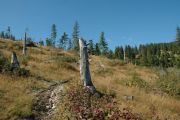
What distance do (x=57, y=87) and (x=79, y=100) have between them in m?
4.09

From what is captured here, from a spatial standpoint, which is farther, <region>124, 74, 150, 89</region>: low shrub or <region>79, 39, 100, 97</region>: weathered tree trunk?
<region>124, 74, 150, 89</region>: low shrub

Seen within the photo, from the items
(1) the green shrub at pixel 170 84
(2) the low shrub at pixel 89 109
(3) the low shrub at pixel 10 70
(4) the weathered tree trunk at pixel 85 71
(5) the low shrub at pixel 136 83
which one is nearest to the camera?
(2) the low shrub at pixel 89 109

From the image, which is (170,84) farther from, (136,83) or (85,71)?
(85,71)

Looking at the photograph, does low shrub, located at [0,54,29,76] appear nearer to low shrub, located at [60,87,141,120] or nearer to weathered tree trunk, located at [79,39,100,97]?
weathered tree trunk, located at [79,39,100,97]

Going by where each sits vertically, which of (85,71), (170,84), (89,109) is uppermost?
(85,71)

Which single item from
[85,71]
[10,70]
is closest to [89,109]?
[85,71]

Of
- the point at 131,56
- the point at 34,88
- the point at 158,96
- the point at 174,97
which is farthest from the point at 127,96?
the point at 131,56

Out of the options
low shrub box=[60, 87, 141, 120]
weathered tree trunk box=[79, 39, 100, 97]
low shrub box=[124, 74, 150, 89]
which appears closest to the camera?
low shrub box=[60, 87, 141, 120]

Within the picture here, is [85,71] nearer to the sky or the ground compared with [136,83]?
nearer to the sky

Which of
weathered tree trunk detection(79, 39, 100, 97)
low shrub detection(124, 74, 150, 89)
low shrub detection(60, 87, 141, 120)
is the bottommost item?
low shrub detection(60, 87, 141, 120)

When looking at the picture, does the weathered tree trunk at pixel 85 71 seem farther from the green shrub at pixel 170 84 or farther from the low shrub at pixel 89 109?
the green shrub at pixel 170 84

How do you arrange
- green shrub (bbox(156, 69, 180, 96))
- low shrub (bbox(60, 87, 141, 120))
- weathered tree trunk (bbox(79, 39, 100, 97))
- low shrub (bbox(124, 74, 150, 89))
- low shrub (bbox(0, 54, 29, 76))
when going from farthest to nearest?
low shrub (bbox(124, 74, 150, 89)) → green shrub (bbox(156, 69, 180, 96)) → low shrub (bbox(0, 54, 29, 76)) → weathered tree trunk (bbox(79, 39, 100, 97)) → low shrub (bbox(60, 87, 141, 120))

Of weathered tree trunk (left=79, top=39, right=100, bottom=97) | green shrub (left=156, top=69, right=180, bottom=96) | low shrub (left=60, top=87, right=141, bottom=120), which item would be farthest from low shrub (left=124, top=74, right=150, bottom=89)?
low shrub (left=60, top=87, right=141, bottom=120)

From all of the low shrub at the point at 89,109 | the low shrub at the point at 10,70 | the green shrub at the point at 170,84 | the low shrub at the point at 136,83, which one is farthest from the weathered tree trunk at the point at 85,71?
the green shrub at the point at 170,84
